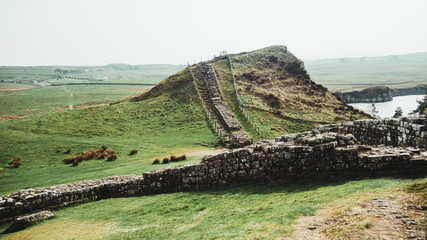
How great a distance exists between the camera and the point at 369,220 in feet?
22.2

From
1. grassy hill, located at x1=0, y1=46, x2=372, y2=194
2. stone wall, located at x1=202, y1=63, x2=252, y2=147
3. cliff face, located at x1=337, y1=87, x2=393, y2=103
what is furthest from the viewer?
cliff face, located at x1=337, y1=87, x2=393, y2=103

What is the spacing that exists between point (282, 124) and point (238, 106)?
8989 mm

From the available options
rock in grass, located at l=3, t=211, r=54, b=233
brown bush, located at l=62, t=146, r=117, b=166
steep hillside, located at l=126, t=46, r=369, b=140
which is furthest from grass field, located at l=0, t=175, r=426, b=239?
steep hillside, located at l=126, t=46, r=369, b=140

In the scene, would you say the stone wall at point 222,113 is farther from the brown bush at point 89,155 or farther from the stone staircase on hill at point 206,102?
the brown bush at point 89,155

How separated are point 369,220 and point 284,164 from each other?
6423mm

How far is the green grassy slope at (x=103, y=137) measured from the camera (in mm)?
27109

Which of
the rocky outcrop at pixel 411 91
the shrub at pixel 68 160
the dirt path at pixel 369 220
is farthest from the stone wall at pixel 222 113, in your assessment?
the rocky outcrop at pixel 411 91

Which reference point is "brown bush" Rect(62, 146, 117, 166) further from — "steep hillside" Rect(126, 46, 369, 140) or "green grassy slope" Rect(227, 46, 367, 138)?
"green grassy slope" Rect(227, 46, 367, 138)

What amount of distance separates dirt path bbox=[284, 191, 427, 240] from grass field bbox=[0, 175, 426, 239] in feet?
1.28

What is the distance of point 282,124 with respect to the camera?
46.8 meters

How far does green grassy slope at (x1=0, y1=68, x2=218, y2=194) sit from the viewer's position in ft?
88.9

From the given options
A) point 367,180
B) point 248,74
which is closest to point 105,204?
point 367,180

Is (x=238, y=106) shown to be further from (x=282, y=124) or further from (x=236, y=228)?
(x=236, y=228)

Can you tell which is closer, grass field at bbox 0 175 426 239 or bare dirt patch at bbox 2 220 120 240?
grass field at bbox 0 175 426 239
